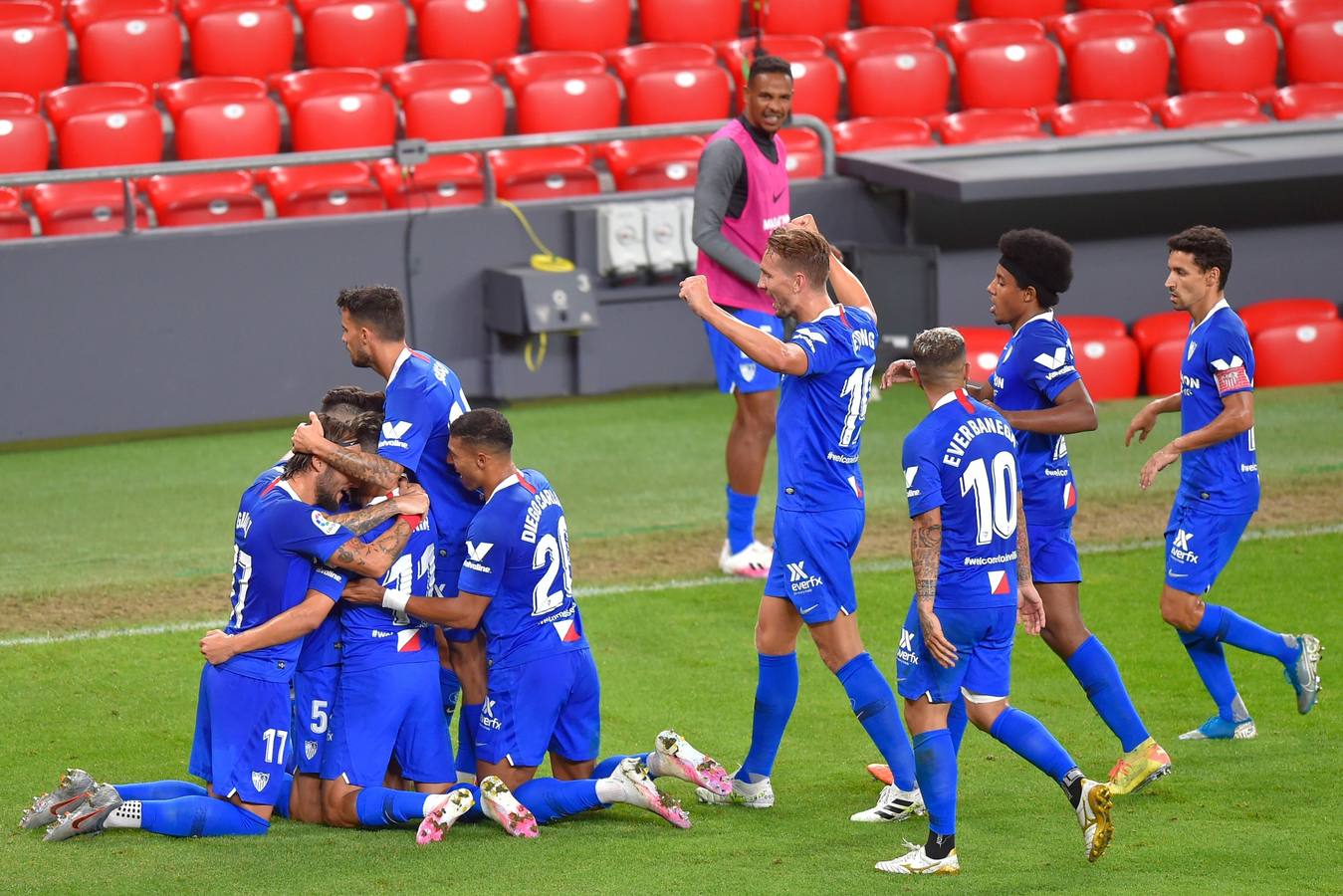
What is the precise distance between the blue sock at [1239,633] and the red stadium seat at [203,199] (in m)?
7.98

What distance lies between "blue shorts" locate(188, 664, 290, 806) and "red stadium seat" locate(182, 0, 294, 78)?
31.0 feet

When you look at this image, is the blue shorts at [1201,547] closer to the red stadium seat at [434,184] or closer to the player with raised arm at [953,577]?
the player with raised arm at [953,577]

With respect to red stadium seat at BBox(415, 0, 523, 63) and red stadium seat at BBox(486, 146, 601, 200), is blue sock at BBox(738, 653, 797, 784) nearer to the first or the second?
red stadium seat at BBox(486, 146, 601, 200)

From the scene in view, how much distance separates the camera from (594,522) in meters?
10.0

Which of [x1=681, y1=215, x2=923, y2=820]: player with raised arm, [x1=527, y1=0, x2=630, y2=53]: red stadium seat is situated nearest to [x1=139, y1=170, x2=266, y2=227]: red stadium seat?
[x1=527, y1=0, x2=630, y2=53]: red stadium seat

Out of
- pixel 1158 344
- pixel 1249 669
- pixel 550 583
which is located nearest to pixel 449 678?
pixel 550 583

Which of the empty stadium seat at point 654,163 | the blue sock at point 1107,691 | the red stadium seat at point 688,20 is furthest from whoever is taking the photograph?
the red stadium seat at point 688,20

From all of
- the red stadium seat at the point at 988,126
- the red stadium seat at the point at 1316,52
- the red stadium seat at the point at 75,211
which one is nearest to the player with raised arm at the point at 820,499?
the red stadium seat at the point at 75,211

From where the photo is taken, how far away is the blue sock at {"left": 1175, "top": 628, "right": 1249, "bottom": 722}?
659cm

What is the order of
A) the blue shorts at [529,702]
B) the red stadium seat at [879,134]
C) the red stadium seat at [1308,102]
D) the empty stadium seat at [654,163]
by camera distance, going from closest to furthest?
the blue shorts at [529,702], the empty stadium seat at [654,163], the red stadium seat at [879,134], the red stadium seat at [1308,102]

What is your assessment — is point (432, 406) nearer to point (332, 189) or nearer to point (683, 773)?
point (683, 773)

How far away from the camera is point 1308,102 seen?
605 inches

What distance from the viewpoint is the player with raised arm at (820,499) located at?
568cm

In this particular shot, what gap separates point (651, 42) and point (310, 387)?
4.81 metres
